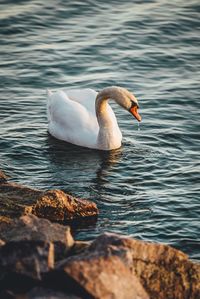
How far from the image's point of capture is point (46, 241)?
317 inches

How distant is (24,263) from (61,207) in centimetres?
371

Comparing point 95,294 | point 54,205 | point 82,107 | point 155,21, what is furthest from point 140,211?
point 155,21

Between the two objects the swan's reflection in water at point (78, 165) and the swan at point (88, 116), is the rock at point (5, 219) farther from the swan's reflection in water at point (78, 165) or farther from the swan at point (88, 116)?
the swan at point (88, 116)

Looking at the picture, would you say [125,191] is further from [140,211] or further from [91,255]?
[91,255]

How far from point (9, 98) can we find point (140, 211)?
581 centimetres

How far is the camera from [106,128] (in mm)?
15727

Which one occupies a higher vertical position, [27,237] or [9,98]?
[27,237]

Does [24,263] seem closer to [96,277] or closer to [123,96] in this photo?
[96,277]

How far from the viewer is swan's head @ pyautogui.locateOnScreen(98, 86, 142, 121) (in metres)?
15.7

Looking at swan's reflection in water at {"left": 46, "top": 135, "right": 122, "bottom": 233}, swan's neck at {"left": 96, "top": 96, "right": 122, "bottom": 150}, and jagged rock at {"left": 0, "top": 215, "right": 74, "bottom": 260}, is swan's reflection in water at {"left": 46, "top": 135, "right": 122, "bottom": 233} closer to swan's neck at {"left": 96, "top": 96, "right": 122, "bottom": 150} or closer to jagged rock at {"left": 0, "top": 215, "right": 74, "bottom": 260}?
swan's neck at {"left": 96, "top": 96, "right": 122, "bottom": 150}

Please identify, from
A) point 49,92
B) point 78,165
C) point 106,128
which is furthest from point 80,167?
point 49,92

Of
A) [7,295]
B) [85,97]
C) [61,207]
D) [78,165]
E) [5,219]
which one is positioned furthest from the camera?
[85,97]

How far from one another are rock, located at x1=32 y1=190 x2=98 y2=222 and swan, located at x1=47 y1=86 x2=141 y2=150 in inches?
144

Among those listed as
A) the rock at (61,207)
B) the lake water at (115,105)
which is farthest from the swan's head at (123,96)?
the rock at (61,207)
